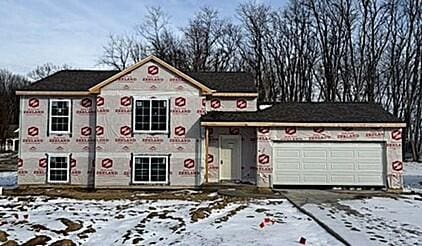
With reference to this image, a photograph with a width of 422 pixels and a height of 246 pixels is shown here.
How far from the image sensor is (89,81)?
21453 millimetres

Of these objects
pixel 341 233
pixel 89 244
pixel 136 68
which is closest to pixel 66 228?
pixel 89 244

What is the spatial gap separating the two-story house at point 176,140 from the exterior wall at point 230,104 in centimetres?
42

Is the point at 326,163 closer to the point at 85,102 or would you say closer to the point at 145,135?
the point at 145,135

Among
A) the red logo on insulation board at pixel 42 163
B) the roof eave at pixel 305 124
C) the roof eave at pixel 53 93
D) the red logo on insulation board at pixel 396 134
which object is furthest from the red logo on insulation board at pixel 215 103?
the red logo on insulation board at pixel 42 163

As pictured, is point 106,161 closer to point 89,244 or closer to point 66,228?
point 66,228

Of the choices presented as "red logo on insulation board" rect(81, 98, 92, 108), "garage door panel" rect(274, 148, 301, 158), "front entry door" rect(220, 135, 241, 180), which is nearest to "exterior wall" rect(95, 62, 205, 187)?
"red logo on insulation board" rect(81, 98, 92, 108)

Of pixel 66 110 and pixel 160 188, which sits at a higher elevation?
pixel 66 110

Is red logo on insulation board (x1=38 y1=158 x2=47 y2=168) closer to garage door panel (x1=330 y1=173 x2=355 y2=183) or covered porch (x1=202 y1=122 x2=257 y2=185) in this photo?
covered porch (x1=202 y1=122 x2=257 y2=185)

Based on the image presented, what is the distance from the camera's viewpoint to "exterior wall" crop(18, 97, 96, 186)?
19.8m

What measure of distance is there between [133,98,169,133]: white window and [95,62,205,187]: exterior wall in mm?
216

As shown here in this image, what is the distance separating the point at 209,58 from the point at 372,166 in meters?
26.9

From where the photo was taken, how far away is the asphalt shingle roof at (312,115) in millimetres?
19438

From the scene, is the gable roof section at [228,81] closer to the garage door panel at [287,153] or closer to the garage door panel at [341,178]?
the garage door panel at [287,153]

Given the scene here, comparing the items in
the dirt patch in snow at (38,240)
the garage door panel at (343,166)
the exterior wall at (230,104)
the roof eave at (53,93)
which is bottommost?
the dirt patch in snow at (38,240)
